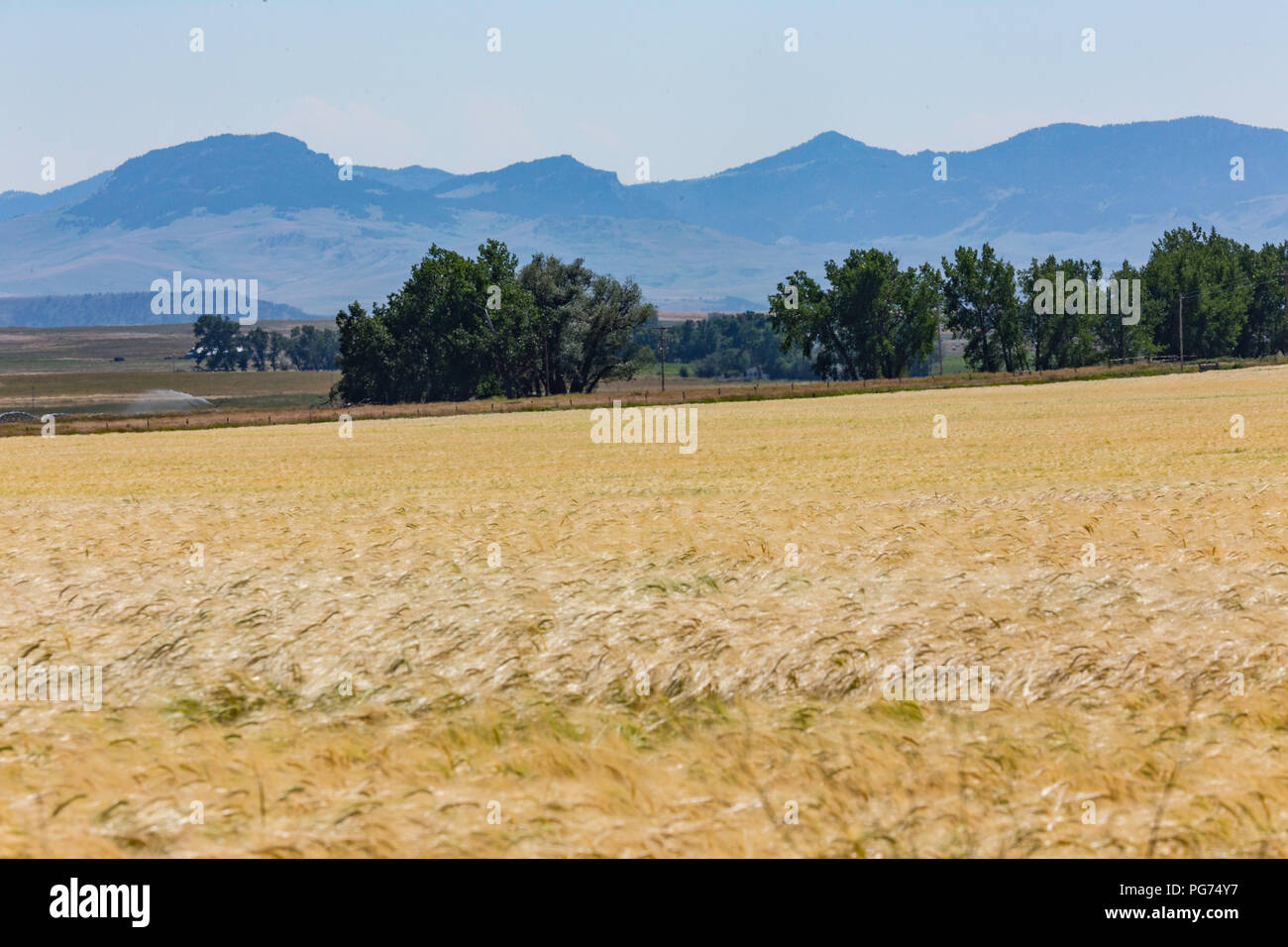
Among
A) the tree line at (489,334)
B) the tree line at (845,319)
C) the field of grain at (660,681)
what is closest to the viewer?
the field of grain at (660,681)

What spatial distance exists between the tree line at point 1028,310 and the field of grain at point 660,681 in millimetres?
136487

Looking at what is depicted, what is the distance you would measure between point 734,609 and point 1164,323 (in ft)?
627

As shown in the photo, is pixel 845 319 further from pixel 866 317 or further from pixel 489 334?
pixel 489 334

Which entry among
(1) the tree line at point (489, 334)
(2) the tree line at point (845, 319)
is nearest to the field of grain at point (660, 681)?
(2) the tree line at point (845, 319)

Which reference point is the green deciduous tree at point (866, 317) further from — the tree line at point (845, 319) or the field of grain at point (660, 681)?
the field of grain at point (660, 681)

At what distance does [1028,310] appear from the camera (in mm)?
172375

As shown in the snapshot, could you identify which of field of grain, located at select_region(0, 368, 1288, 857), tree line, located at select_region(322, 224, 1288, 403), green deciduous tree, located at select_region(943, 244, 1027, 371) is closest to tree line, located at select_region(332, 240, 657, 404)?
tree line, located at select_region(322, 224, 1288, 403)

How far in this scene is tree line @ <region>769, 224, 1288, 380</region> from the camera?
16162 centimetres

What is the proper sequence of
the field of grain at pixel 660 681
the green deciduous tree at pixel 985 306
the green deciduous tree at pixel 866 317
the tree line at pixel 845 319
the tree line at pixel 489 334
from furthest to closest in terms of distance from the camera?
the green deciduous tree at pixel 985 306 < the green deciduous tree at pixel 866 317 < the tree line at pixel 845 319 < the tree line at pixel 489 334 < the field of grain at pixel 660 681

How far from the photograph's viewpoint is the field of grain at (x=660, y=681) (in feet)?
22.7

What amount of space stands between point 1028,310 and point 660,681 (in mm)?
173274

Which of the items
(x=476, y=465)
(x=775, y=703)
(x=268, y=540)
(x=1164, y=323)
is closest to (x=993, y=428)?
(x=476, y=465)

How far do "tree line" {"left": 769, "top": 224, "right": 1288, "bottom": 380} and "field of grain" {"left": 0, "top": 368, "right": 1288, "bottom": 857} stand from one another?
448ft

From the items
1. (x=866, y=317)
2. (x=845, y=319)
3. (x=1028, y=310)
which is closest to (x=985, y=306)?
(x=1028, y=310)
